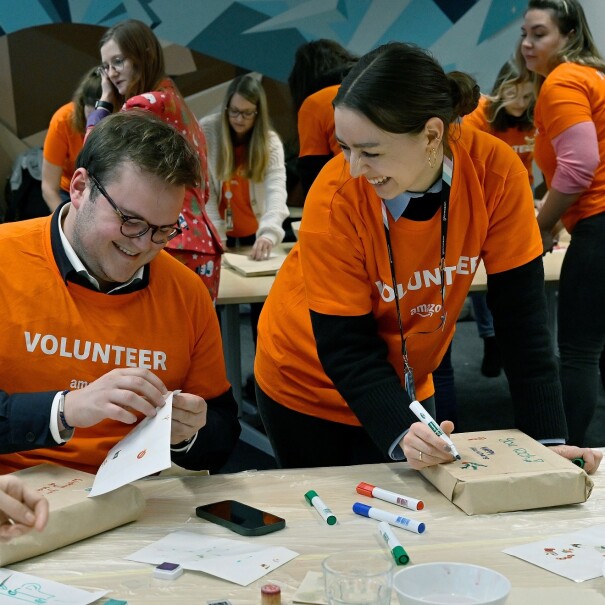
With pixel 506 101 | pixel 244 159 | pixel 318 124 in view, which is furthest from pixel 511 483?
pixel 244 159

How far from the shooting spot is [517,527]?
1.51 m

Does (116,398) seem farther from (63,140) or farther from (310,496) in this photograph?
(63,140)

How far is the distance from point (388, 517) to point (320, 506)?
0.39 ft

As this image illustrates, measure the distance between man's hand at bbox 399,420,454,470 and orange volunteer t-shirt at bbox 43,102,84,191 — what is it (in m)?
3.01

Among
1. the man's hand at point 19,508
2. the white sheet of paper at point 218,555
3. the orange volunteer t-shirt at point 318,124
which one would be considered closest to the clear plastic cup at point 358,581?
the white sheet of paper at point 218,555

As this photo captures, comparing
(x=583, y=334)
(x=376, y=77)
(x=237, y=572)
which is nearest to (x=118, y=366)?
(x=237, y=572)

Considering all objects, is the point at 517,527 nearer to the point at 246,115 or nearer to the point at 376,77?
the point at 376,77

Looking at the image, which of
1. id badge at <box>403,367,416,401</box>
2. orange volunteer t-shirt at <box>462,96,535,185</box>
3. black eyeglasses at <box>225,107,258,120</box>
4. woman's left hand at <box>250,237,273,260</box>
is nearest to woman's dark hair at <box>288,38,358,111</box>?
black eyeglasses at <box>225,107,258,120</box>

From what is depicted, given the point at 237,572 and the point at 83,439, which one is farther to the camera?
the point at 83,439

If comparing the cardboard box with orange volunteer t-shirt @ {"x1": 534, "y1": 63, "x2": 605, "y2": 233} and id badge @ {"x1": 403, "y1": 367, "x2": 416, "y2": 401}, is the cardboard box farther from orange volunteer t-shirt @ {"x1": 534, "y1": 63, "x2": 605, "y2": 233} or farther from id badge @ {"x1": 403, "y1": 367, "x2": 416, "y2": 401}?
orange volunteer t-shirt @ {"x1": 534, "y1": 63, "x2": 605, "y2": 233}

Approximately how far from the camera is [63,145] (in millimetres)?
4320

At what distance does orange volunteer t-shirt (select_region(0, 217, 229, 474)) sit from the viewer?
1.69 m

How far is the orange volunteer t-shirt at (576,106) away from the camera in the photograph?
2.91 metres

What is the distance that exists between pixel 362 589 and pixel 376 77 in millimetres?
902
